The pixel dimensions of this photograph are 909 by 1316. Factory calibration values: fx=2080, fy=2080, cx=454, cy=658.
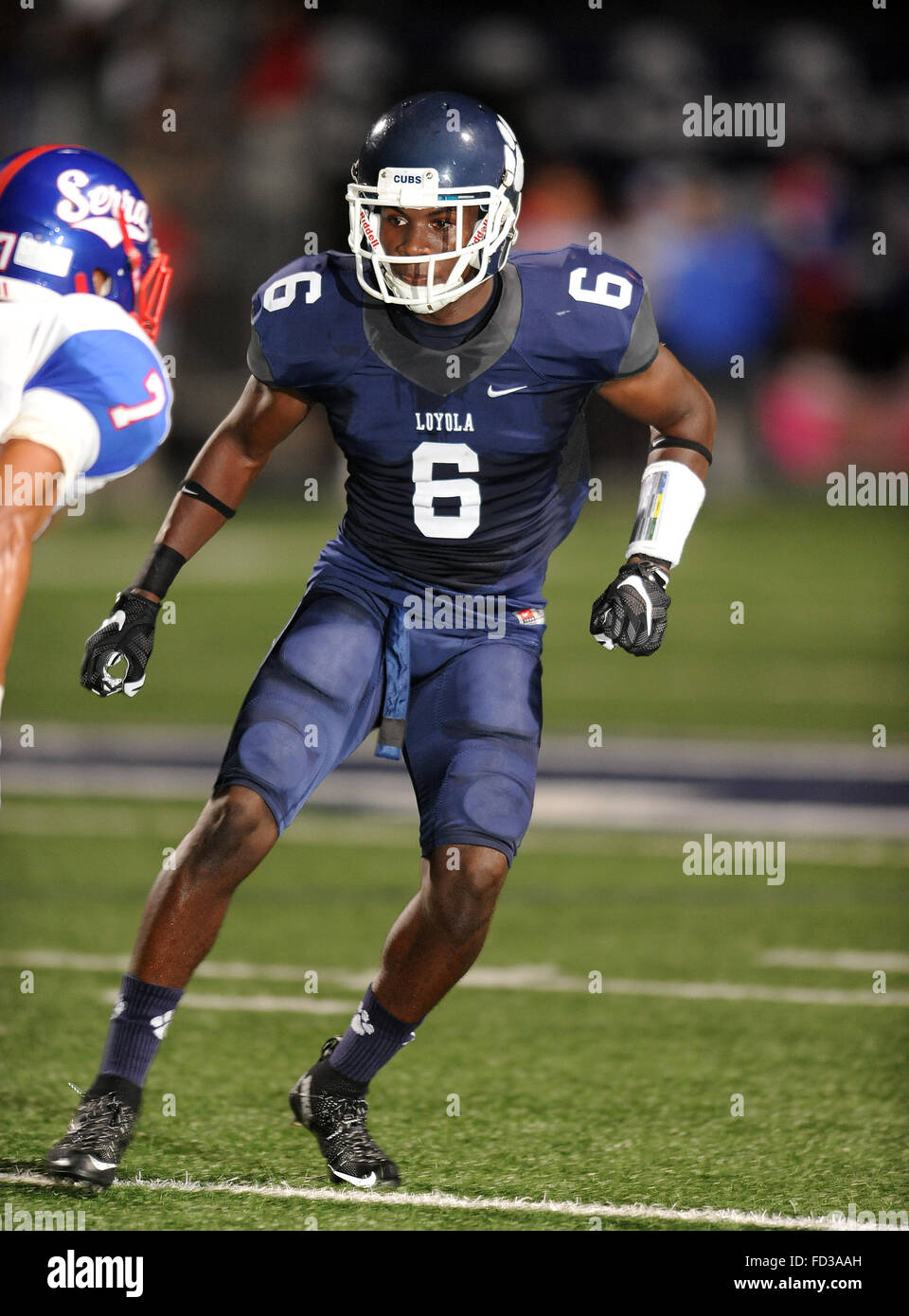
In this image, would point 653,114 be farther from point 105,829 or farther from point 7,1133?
point 7,1133

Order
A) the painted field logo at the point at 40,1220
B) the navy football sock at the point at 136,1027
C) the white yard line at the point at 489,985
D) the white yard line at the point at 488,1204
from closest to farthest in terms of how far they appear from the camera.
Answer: the painted field logo at the point at 40,1220
the white yard line at the point at 488,1204
the navy football sock at the point at 136,1027
the white yard line at the point at 489,985

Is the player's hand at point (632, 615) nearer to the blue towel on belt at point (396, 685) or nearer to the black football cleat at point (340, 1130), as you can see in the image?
the blue towel on belt at point (396, 685)

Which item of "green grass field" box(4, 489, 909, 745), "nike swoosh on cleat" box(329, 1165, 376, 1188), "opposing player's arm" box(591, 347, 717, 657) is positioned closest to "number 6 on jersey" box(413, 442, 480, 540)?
"opposing player's arm" box(591, 347, 717, 657)

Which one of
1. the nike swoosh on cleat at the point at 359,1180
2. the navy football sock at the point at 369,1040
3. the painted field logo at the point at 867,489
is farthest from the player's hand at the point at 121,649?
the painted field logo at the point at 867,489

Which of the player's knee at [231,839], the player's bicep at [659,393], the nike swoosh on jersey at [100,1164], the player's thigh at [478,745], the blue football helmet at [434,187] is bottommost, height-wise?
the nike swoosh on jersey at [100,1164]

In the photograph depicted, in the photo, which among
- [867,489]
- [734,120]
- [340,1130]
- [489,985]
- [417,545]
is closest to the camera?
[340,1130]

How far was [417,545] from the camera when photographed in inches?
157

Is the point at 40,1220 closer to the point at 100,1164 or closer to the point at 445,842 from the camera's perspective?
the point at 100,1164

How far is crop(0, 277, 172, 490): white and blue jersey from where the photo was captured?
373 centimetres

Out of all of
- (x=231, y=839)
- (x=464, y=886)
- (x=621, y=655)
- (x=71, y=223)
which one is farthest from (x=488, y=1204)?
(x=621, y=655)

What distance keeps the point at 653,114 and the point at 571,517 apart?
1373cm

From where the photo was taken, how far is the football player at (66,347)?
3.67m

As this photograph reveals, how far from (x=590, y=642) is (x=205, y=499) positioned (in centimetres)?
735
